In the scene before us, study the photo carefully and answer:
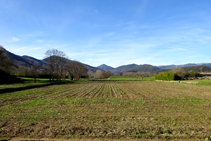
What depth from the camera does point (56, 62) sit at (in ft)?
177

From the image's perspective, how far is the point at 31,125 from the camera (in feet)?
25.1

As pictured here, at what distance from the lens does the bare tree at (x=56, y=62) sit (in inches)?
2023

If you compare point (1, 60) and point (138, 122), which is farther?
point (1, 60)

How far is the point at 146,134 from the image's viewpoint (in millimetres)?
6492

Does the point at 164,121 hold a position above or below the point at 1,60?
below

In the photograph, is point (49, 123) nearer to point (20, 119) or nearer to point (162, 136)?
point (20, 119)

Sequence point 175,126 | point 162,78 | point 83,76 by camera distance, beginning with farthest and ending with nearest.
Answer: point 83,76
point 162,78
point 175,126

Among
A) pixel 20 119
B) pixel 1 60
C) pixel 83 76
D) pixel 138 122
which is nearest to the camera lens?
pixel 138 122

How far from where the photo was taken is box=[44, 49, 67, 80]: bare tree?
169 ft

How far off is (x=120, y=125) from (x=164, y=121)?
3.11m

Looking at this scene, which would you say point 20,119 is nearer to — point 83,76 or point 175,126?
point 175,126

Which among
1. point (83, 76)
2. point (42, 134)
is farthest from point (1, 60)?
point (83, 76)

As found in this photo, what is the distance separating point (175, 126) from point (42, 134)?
24.5 feet

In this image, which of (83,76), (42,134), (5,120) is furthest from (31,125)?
(83,76)
